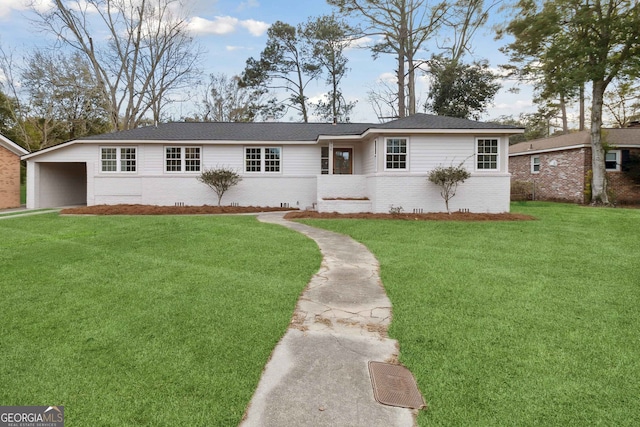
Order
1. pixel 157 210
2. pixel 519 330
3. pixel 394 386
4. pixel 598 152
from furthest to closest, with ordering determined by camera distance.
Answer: pixel 598 152 < pixel 157 210 < pixel 519 330 < pixel 394 386

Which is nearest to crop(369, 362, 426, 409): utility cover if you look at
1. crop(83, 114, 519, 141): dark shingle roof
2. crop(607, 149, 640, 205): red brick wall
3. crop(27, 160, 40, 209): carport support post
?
crop(83, 114, 519, 141): dark shingle roof

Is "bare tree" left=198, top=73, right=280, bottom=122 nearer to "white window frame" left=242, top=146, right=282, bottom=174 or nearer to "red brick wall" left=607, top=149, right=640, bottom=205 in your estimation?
"white window frame" left=242, top=146, right=282, bottom=174

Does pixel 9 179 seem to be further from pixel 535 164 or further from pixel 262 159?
pixel 535 164

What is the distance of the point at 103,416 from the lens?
2.14 m

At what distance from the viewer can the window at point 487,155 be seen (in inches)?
530

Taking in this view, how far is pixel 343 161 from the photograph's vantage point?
1683cm

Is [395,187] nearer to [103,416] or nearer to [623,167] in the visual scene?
[103,416]


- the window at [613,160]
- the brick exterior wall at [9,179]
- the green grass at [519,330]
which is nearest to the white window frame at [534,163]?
the window at [613,160]

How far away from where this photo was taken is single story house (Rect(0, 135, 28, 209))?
16.3 metres

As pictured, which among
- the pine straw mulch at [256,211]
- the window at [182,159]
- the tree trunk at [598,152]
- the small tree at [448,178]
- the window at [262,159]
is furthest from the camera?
the tree trunk at [598,152]

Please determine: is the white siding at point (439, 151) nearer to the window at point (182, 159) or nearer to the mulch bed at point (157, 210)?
the mulch bed at point (157, 210)

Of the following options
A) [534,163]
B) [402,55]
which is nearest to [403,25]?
[402,55]

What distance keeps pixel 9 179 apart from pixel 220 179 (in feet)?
34.8

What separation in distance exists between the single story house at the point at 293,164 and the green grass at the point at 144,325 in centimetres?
735
